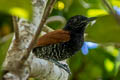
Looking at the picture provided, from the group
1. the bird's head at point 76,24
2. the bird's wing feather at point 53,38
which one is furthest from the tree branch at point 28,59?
the bird's head at point 76,24

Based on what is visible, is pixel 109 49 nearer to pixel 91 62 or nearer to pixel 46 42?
pixel 91 62

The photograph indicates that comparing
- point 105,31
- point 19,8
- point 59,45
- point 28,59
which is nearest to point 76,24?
point 59,45

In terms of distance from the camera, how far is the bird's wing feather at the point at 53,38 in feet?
12.0

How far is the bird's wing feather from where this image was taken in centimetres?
366

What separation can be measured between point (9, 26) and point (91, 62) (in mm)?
1302

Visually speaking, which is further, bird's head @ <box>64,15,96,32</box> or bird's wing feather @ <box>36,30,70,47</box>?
bird's head @ <box>64,15,96,32</box>

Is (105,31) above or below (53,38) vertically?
above

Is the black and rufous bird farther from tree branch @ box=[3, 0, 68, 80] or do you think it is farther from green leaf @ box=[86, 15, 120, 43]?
green leaf @ box=[86, 15, 120, 43]

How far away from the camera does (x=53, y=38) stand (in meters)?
3.81

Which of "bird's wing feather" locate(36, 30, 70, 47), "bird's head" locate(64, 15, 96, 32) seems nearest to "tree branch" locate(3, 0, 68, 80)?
"bird's wing feather" locate(36, 30, 70, 47)

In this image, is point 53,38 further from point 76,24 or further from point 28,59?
point 28,59

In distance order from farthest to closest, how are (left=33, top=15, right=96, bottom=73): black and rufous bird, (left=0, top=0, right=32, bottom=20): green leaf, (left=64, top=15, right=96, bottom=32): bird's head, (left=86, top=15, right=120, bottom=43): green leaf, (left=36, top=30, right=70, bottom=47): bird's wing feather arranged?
1. (left=64, top=15, right=96, bottom=32): bird's head
2. (left=33, top=15, right=96, bottom=73): black and rufous bird
3. (left=36, top=30, right=70, bottom=47): bird's wing feather
4. (left=86, top=15, right=120, bottom=43): green leaf
5. (left=0, top=0, right=32, bottom=20): green leaf

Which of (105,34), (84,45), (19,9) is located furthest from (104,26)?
(84,45)

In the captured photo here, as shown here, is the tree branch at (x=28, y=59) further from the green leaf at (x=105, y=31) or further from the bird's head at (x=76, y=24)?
the bird's head at (x=76, y=24)
